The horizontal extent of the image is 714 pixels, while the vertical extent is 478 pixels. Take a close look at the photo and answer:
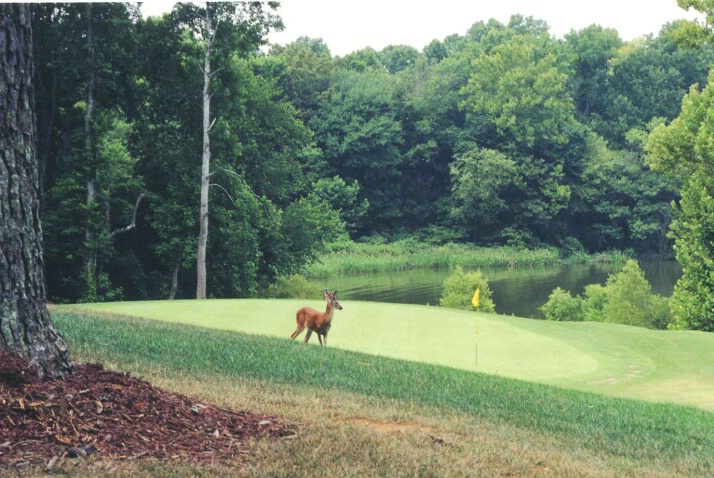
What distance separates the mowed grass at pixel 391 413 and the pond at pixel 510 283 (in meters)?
21.8

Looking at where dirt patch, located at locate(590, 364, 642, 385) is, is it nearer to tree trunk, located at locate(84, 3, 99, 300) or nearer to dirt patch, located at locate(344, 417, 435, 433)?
dirt patch, located at locate(344, 417, 435, 433)

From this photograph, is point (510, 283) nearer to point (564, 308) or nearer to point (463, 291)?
point (564, 308)

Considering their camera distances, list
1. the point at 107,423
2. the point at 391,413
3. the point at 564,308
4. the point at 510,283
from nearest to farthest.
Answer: the point at 107,423 < the point at 391,413 < the point at 564,308 < the point at 510,283

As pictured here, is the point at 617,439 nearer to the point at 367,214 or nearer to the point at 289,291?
the point at 289,291

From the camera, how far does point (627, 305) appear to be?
24.6 metres

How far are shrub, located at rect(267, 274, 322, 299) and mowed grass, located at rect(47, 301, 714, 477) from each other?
21439 millimetres

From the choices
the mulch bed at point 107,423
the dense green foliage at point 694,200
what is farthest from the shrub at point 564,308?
the mulch bed at point 107,423

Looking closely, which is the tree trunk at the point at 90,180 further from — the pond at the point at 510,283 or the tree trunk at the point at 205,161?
the pond at the point at 510,283

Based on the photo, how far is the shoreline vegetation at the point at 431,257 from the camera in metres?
47.7

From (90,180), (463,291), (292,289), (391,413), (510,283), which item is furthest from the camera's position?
(510,283)

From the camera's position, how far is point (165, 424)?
602 centimetres

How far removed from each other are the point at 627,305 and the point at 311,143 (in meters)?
30.1

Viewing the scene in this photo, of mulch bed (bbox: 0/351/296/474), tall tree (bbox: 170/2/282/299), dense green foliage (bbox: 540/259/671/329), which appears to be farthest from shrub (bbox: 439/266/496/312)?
mulch bed (bbox: 0/351/296/474)

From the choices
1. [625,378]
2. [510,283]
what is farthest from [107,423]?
[510,283]
